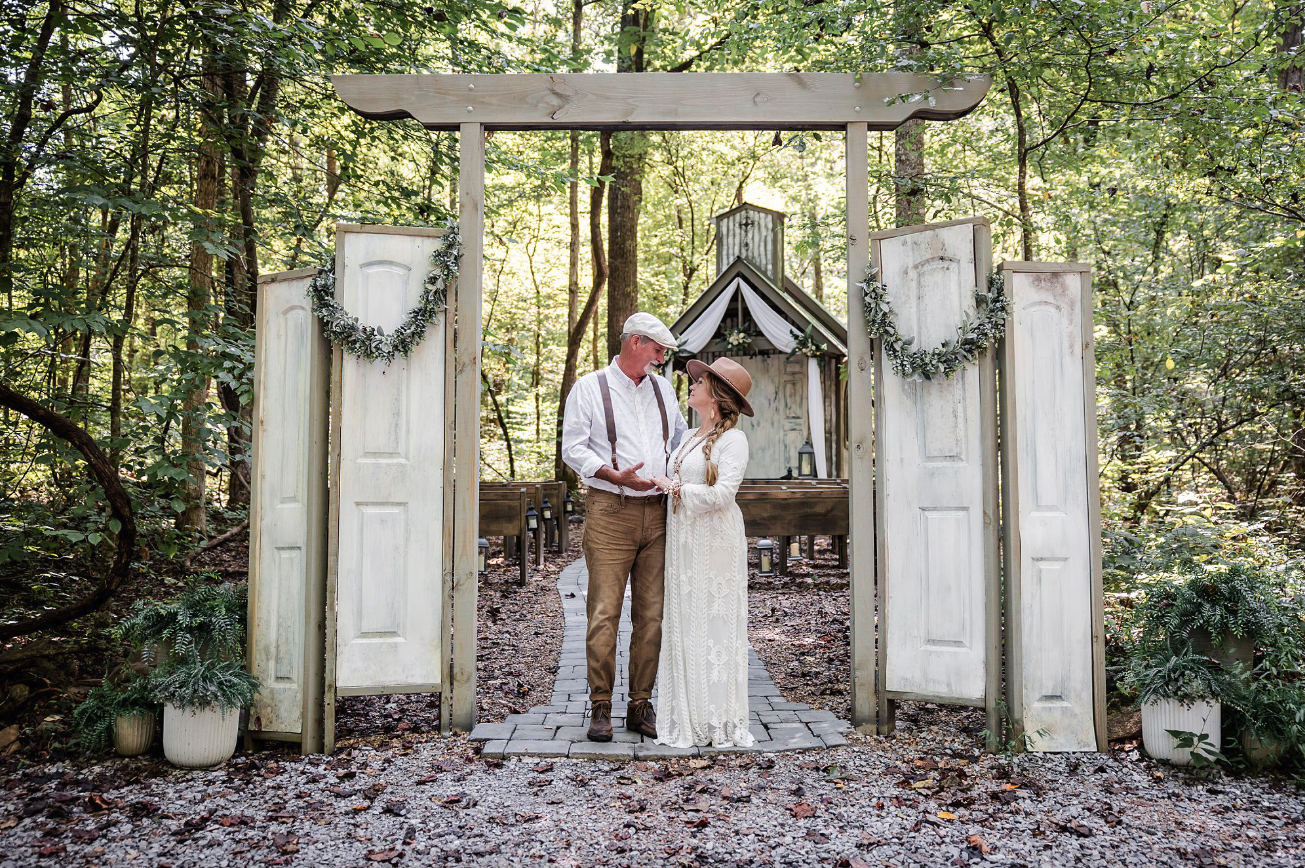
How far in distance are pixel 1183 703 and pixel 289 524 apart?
4.51 meters

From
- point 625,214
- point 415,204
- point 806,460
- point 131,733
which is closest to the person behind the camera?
point 131,733

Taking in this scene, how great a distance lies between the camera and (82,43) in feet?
26.5

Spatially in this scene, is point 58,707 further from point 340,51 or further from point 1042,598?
point 1042,598

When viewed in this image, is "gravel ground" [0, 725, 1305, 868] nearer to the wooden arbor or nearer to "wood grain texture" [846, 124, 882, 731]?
"wood grain texture" [846, 124, 882, 731]

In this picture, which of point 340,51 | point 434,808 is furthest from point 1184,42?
point 434,808

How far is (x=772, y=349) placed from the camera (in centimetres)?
1389

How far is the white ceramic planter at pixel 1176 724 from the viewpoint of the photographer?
4.08 m

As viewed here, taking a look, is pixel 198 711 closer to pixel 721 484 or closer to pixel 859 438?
pixel 721 484

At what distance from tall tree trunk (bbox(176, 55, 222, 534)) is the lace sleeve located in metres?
3.10

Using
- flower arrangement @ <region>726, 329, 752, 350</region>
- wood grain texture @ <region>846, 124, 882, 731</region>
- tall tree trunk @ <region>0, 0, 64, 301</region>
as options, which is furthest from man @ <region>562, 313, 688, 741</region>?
flower arrangement @ <region>726, 329, 752, 350</region>

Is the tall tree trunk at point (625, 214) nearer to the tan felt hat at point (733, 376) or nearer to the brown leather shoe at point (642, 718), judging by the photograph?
the tan felt hat at point (733, 376)

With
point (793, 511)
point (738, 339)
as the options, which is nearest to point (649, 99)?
point (793, 511)

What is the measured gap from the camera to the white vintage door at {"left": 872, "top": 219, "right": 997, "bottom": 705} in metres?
4.47

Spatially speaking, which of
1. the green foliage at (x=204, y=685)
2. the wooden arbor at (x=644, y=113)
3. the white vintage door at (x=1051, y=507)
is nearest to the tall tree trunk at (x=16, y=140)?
the wooden arbor at (x=644, y=113)
